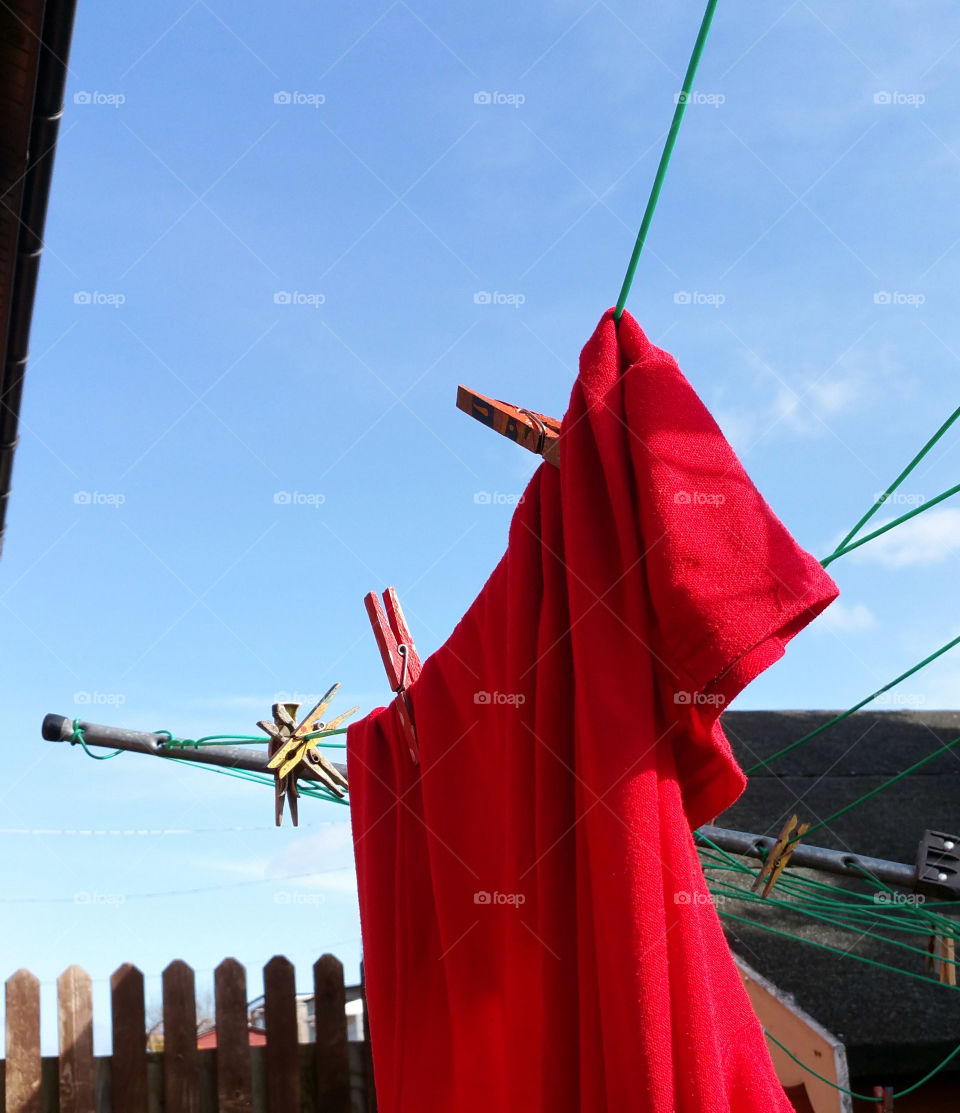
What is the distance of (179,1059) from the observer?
3250 millimetres

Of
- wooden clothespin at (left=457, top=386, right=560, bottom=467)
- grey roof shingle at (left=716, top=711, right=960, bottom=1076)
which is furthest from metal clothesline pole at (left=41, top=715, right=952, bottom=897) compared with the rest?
wooden clothespin at (left=457, top=386, right=560, bottom=467)

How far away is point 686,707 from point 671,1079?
16.9 inches

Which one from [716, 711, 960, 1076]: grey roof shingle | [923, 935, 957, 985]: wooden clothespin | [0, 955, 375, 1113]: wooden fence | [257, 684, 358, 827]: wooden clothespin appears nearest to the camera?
[257, 684, 358, 827]: wooden clothespin

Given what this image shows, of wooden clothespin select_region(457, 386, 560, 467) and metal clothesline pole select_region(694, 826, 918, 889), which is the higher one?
wooden clothespin select_region(457, 386, 560, 467)

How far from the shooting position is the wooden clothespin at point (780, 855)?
2.97 m

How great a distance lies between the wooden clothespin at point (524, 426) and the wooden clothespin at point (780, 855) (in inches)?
70.4

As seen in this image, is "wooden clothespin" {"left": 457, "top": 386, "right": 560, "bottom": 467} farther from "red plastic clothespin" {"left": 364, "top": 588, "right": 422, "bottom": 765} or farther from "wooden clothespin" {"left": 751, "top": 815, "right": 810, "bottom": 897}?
"wooden clothespin" {"left": 751, "top": 815, "right": 810, "bottom": 897}

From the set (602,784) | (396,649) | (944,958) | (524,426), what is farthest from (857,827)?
(602,784)

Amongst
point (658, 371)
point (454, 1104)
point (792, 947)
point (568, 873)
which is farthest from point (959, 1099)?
point (658, 371)

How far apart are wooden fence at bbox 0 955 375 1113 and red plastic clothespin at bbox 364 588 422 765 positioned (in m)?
1.71

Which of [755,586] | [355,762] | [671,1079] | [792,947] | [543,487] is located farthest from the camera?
[792,947]

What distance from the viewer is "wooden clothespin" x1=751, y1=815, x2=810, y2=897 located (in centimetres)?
297

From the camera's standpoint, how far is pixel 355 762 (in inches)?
83.8

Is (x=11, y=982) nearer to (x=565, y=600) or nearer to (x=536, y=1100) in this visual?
(x=536, y=1100)
